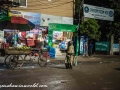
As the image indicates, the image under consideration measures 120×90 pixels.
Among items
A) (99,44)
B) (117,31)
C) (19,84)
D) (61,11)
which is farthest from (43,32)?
(19,84)

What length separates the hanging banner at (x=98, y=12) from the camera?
2517cm

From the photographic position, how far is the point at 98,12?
26406 mm

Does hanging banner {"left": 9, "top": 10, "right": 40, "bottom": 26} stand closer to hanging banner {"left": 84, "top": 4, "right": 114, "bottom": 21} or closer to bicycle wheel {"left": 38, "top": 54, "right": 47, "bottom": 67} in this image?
hanging banner {"left": 84, "top": 4, "right": 114, "bottom": 21}

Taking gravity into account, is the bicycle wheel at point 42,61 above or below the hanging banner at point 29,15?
below

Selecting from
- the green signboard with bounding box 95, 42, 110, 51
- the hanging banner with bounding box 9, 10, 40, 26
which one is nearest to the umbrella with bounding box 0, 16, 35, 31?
the hanging banner with bounding box 9, 10, 40, 26

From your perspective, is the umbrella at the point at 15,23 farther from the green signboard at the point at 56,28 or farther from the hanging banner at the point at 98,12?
the hanging banner at the point at 98,12

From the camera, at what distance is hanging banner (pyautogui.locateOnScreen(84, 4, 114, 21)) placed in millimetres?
25169

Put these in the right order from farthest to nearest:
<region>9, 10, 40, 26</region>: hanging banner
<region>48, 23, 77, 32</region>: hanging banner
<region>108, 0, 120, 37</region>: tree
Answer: <region>108, 0, 120, 37</region>: tree, <region>48, 23, 77, 32</region>: hanging banner, <region>9, 10, 40, 26</region>: hanging banner

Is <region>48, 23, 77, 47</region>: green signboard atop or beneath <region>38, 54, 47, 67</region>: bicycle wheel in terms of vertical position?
atop

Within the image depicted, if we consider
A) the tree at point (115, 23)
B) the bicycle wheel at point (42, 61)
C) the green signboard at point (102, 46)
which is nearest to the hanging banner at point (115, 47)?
Answer: the tree at point (115, 23)

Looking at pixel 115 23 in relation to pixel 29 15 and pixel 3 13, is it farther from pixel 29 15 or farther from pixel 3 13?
pixel 3 13

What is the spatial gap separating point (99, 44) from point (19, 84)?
19.9m

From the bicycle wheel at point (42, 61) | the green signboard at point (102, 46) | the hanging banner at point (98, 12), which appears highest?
the hanging banner at point (98, 12)

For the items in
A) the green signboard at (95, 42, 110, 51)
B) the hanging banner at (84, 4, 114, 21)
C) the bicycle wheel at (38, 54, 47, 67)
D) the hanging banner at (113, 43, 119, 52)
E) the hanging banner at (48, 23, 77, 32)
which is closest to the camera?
the bicycle wheel at (38, 54, 47, 67)
